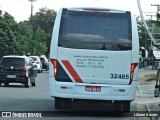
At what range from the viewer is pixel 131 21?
1512 cm

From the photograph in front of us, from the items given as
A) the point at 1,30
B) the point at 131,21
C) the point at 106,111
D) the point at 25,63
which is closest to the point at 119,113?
the point at 106,111

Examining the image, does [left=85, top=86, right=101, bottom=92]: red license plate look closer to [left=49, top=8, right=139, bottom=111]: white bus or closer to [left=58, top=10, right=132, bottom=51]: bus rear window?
[left=49, top=8, right=139, bottom=111]: white bus

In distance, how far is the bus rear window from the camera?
49.5 ft

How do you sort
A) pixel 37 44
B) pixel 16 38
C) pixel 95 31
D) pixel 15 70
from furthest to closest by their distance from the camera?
pixel 37 44 → pixel 16 38 → pixel 15 70 → pixel 95 31

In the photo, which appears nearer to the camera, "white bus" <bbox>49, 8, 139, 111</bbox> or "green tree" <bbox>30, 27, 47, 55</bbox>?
Result: "white bus" <bbox>49, 8, 139, 111</bbox>

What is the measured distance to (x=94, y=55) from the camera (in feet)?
49.3

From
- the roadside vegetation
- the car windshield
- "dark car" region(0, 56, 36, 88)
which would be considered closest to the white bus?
"dark car" region(0, 56, 36, 88)

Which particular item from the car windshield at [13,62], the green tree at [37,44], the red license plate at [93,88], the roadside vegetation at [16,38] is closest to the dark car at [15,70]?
the car windshield at [13,62]

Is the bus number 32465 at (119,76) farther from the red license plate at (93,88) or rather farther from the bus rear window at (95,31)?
the bus rear window at (95,31)

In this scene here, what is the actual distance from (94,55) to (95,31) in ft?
2.24

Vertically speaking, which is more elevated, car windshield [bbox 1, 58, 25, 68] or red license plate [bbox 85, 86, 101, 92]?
red license plate [bbox 85, 86, 101, 92]

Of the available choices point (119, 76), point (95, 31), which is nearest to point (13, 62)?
point (95, 31)

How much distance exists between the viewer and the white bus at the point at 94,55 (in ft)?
49.0

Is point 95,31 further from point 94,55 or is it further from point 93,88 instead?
point 93,88
